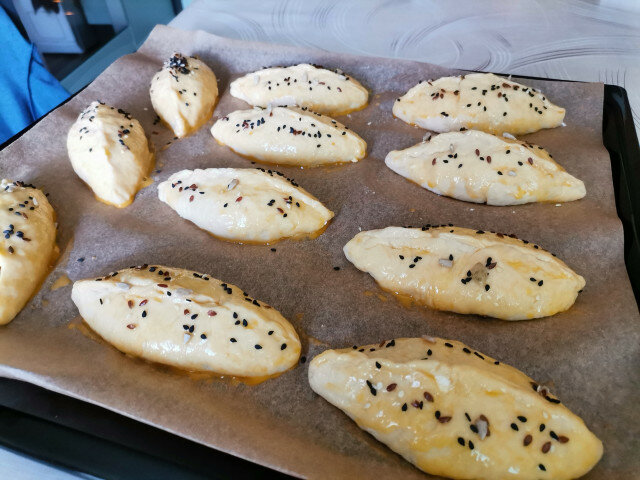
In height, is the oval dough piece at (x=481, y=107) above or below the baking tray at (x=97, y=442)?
above

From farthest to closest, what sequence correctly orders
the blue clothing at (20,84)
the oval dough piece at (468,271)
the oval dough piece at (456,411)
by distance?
the blue clothing at (20,84) → the oval dough piece at (468,271) → the oval dough piece at (456,411)

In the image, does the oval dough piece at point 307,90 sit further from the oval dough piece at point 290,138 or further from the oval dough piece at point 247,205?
the oval dough piece at point 247,205

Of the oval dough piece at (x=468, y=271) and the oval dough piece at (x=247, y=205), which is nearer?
the oval dough piece at (x=468, y=271)

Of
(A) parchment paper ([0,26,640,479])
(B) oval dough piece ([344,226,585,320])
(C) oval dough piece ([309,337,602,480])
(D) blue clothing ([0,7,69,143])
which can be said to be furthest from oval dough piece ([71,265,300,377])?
(D) blue clothing ([0,7,69,143])

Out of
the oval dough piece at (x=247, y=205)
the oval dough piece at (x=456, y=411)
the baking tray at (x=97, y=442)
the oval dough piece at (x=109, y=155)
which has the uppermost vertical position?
the oval dough piece at (x=109, y=155)

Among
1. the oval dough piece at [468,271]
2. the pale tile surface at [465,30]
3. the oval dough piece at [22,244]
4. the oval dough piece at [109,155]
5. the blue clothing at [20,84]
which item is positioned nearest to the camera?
the oval dough piece at [468,271]

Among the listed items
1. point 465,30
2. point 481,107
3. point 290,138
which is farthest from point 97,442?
point 465,30

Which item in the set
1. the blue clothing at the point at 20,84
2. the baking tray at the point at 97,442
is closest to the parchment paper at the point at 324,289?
the baking tray at the point at 97,442
